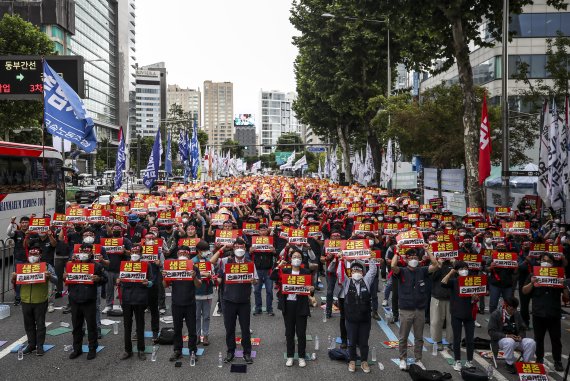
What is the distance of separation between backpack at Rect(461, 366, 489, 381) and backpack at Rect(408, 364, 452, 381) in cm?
23

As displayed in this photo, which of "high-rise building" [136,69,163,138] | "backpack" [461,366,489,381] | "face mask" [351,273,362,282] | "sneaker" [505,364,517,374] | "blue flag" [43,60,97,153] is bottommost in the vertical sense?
"sneaker" [505,364,517,374]

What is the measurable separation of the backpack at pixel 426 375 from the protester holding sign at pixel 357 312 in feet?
2.37

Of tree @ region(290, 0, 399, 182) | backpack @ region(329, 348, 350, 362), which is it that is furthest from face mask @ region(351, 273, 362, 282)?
tree @ region(290, 0, 399, 182)

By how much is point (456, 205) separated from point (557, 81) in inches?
Answer: 270

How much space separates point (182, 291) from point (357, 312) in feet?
9.26

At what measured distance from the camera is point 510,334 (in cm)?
871

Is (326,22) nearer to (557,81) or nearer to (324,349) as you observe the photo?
(557,81)

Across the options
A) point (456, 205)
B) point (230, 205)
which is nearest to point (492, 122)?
point (456, 205)

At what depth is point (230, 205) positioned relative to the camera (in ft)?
63.3

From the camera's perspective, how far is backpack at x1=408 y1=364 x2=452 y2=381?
780 centimetres

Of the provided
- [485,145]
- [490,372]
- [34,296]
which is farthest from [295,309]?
[485,145]

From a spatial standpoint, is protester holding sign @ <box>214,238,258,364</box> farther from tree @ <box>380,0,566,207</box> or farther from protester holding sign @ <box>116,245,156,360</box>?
tree @ <box>380,0,566,207</box>

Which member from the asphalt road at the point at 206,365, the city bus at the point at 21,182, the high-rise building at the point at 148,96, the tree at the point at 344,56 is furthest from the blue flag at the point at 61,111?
the high-rise building at the point at 148,96

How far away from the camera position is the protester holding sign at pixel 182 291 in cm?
873
